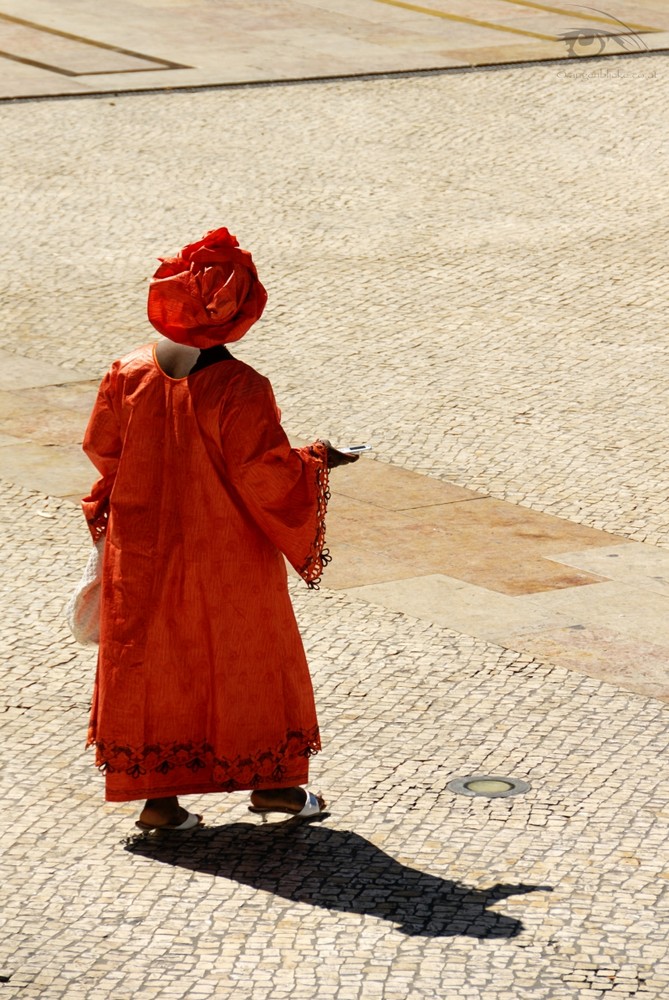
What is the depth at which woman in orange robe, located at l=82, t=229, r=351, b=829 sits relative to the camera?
517 centimetres

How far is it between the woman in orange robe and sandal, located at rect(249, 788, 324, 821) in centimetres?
13

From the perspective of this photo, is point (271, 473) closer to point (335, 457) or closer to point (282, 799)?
point (335, 457)

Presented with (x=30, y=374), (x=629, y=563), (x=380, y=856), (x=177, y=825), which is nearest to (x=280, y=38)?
(x=30, y=374)

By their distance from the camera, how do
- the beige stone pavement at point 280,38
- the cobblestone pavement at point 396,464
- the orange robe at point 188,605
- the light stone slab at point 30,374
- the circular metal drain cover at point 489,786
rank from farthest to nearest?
1. the beige stone pavement at point 280,38
2. the light stone slab at point 30,374
3. the circular metal drain cover at point 489,786
4. the orange robe at point 188,605
5. the cobblestone pavement at point 396,464

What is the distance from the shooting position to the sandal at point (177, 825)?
5352 millimetres

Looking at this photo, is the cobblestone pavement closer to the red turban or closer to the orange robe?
the orange robe

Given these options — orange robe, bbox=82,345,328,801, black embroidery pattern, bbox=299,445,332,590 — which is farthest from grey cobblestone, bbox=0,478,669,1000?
black embroidery pattern, bbox=299,445,332,590

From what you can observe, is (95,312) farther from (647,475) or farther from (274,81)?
(274,81)

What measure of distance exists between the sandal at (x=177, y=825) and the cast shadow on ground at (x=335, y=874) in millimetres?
28

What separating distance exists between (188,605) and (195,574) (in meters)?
0.09

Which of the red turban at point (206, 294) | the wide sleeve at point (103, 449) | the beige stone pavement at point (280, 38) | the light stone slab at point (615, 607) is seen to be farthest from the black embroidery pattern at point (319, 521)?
the beige stone pavement at point (280, 38)

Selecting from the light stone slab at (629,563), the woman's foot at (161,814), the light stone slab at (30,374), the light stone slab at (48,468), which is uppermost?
the light stone slab at (30,374)

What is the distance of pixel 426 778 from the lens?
574 cm

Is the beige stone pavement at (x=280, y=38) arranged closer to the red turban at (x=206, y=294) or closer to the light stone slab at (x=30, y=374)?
the light stone slab at (x=30, y=374)
